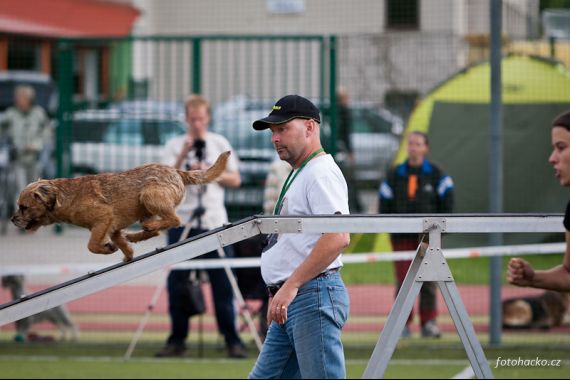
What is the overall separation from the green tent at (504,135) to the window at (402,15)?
46.3 inches

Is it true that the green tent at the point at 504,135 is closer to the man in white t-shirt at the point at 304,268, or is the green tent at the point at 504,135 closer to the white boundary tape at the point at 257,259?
the white boundary tape at the point at 257,259

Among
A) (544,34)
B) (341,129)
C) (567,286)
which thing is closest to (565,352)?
(341,129)

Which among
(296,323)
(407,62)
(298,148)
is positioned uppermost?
(407,62)

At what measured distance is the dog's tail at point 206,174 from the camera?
5.10 m

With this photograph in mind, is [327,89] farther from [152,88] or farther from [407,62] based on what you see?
[152,88]

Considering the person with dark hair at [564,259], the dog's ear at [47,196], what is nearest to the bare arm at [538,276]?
the person with dark hair at [564,259]

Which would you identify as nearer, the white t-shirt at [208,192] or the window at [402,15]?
the white t-shirt at [208,192]

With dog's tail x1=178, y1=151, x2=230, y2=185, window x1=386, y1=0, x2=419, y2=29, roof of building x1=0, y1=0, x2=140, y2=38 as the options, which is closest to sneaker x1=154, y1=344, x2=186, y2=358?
dog's tail x1=178, y1=151, x2=230, y2=185

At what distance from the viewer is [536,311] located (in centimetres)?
968

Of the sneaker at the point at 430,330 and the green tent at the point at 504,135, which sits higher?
the green tent at the point at 504,135

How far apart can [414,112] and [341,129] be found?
1156 millimetres

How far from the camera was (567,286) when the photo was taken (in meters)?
4.33

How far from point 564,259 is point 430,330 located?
5422 millimetres

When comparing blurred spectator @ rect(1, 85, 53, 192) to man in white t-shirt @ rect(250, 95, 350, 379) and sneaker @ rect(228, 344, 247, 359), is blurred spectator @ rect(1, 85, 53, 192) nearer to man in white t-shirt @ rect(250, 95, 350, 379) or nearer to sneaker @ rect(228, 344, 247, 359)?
sneaker @ rect(228, 344, 247, 359)
